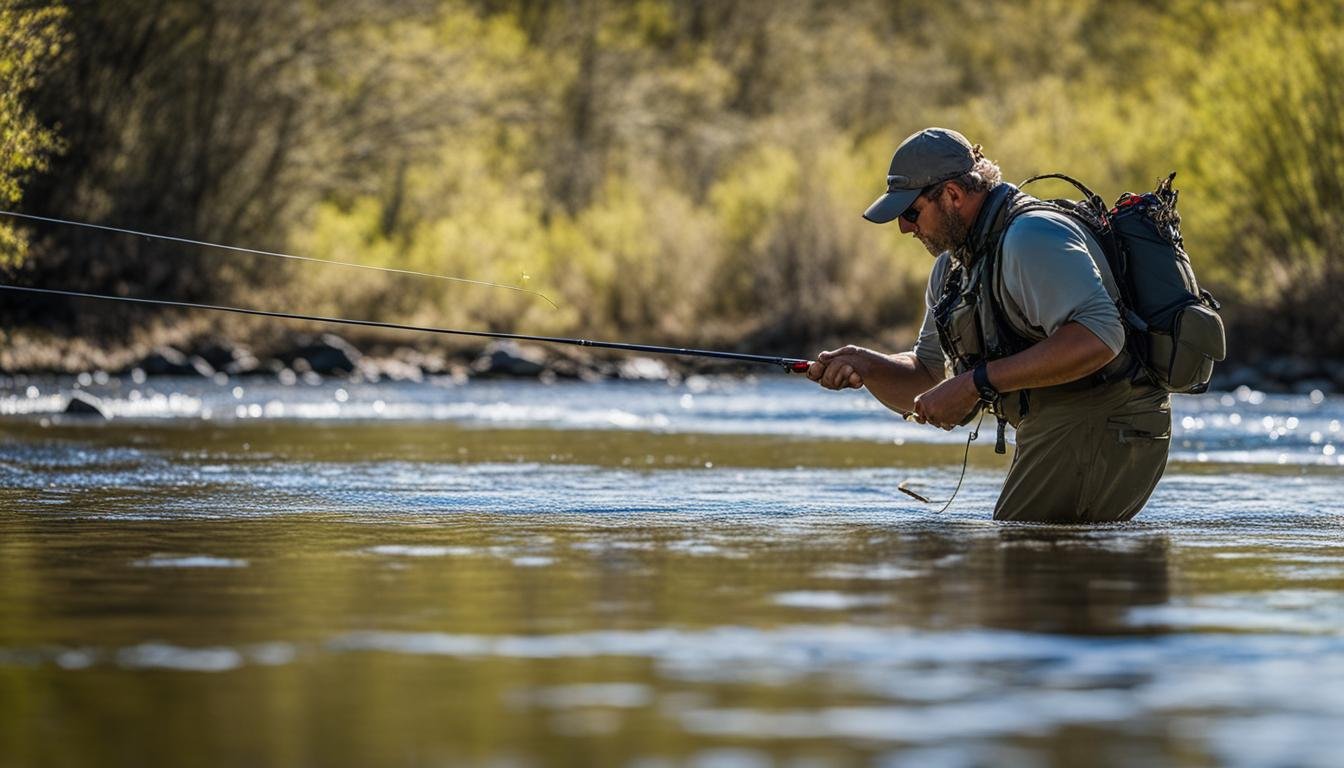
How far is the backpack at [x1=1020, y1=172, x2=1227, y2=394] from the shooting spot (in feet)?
22.6

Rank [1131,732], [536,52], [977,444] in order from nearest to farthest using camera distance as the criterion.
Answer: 1. [1131,732]
2. [977,444]
3. [536,52]

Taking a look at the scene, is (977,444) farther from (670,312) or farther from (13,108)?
(670,312)

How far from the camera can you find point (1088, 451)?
723cm

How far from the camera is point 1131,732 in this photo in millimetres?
3971

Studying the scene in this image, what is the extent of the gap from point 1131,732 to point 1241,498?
549cm

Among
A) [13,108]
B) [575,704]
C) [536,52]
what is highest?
[536,52]

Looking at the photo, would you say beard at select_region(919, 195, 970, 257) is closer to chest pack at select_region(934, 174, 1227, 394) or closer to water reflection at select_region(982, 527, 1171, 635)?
chest pack at select_region(934, 174, 1227, 394)

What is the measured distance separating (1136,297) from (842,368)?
962 mm

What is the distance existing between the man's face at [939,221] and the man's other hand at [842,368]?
1.66ft

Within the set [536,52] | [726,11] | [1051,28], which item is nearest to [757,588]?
[536,52]

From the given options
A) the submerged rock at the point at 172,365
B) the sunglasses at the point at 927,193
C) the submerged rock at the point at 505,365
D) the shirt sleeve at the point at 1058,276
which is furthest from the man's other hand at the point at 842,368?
the submerged rock at the point at 505,365

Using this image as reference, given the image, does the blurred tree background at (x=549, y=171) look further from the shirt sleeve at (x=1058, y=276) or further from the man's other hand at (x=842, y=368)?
the shirt sleeve at (x=1058, y=276)

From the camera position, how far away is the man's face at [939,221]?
276 inches

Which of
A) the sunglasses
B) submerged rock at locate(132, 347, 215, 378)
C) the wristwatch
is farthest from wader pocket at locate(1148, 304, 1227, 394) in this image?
submerged rock at locate(132, 347, 215, 378)
